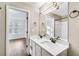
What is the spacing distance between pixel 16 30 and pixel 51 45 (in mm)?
677

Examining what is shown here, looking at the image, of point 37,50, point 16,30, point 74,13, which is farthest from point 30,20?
point 74,13

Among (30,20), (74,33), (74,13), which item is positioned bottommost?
(74,33)

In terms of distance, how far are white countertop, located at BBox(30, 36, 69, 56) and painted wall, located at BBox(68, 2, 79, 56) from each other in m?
0.09

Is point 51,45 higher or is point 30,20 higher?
point 30,20

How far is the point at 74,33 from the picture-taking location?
4.30ft

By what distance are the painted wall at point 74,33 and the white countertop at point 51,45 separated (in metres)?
0.09

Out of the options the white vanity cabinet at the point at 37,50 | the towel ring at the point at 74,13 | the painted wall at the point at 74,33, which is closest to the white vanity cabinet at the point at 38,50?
the white vanity cabinet at the point at 37,50

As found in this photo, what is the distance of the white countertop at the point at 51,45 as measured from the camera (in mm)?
1290

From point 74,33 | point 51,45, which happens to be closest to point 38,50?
point 51,45

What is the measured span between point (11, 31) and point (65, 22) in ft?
3.14

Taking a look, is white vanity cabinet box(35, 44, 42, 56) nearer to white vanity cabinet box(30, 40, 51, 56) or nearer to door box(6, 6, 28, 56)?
white vanity cabinet box(30, 40, 51, 56)

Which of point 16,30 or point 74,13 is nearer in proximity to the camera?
point 74,13

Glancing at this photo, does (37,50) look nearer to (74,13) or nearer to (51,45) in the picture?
(51,45)

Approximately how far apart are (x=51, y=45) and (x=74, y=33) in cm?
44
